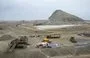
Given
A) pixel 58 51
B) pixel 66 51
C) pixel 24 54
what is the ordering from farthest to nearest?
pixel 66 51
pixel 58 51
pixel 24 54

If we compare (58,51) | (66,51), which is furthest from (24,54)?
(66,51)

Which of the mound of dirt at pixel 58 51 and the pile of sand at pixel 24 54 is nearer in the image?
the pile of sand at pixel 24 54

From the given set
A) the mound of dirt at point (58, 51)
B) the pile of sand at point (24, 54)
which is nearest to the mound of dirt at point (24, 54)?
the pile of sand at point (24, 54)

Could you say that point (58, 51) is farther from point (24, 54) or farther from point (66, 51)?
point (24, 54)

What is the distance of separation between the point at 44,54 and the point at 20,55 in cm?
365

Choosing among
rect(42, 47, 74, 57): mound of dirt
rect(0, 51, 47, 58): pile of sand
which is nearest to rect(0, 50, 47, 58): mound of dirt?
rect(0, 51, 47, 58): pile of sand

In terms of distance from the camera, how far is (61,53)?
29594 mm

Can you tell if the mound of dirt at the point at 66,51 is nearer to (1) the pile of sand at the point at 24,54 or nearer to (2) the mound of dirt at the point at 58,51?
(2) the mound of dirt at the point at 58,51

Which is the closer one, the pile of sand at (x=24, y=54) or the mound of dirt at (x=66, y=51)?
the pile of sand at (x=24, y=54)

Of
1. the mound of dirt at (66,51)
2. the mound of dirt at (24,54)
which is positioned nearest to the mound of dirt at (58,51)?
the mound of dirt at (66,51)

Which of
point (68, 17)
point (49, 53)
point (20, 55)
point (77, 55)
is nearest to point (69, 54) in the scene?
point (77, 55)

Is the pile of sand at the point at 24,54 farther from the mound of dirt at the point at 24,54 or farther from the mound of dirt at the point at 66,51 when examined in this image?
the mound of dirt at the point at 66,51

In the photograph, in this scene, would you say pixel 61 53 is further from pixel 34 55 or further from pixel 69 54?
pixel 34 55

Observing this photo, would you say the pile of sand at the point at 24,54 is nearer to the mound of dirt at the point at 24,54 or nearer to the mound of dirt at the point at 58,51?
the mound of dirt at the point at 24,54
